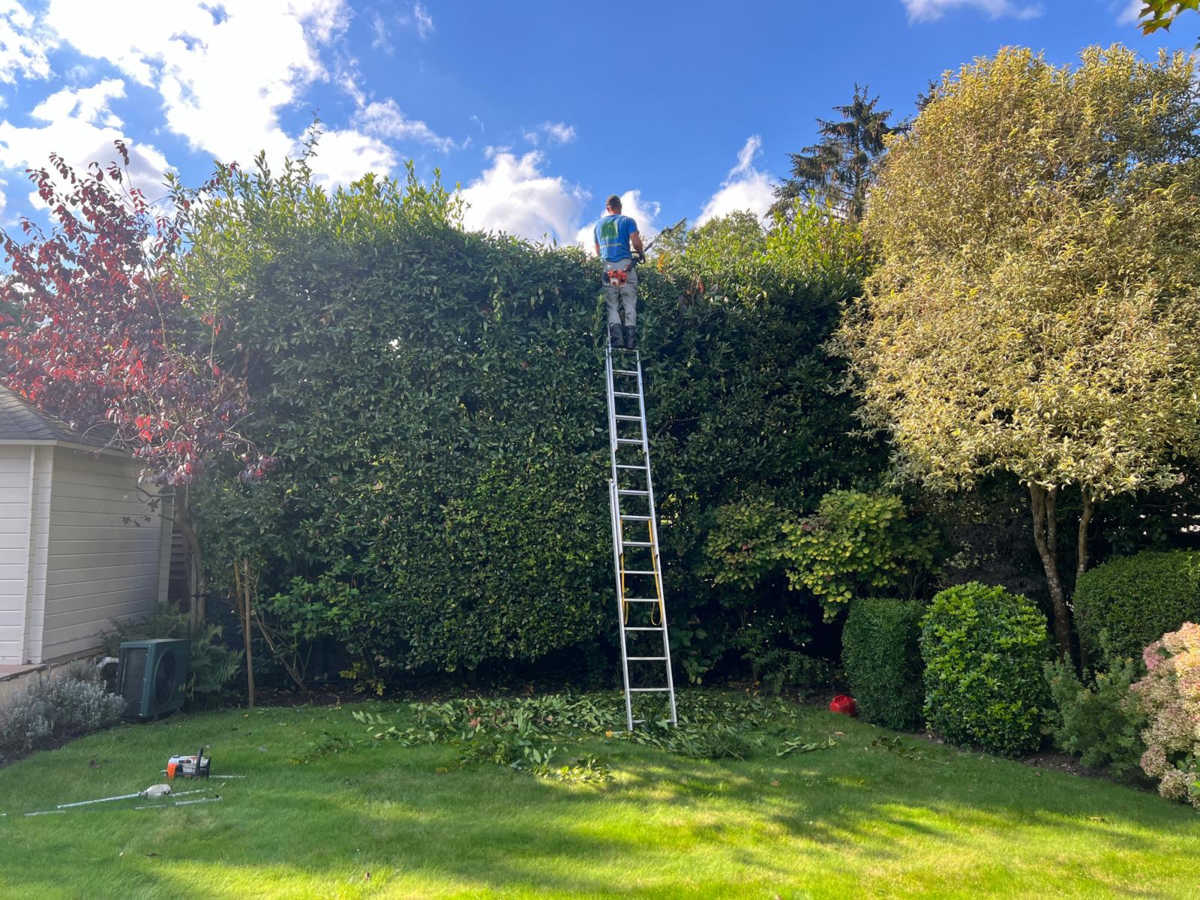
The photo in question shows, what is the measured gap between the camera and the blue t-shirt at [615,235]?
7988 millimetres

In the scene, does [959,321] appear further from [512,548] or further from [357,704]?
[357,704]

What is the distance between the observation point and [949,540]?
7.64 meters

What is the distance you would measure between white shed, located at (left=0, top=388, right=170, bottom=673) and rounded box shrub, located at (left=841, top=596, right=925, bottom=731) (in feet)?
24.9

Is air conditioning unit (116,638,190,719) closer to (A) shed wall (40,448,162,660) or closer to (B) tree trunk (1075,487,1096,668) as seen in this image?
Result: (A) shed wall (40,448,162,660)

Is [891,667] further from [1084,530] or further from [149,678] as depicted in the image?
[149,678]

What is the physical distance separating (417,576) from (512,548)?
3.31 ft

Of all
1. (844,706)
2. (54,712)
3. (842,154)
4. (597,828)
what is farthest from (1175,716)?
(842,154)

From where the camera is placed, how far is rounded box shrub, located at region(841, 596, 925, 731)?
655 centimetres

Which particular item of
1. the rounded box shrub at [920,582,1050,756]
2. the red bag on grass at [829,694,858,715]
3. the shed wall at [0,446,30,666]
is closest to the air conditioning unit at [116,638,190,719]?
Answer: the shed wall at [0,446,30,666]

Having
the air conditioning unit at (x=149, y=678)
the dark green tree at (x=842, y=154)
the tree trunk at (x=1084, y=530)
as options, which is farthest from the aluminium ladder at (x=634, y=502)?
the dark green tree at (x=842, y=154)

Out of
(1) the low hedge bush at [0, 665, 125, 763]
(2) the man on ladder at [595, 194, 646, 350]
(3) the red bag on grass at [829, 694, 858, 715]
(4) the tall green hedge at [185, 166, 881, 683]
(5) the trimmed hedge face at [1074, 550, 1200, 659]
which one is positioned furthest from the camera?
(2) the man on ladder at [595, 194, 646, 350]

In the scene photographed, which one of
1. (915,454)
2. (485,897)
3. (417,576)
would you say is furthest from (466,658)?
(915,454)

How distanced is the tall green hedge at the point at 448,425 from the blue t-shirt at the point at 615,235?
1.02ft

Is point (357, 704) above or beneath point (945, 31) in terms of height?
beneath
